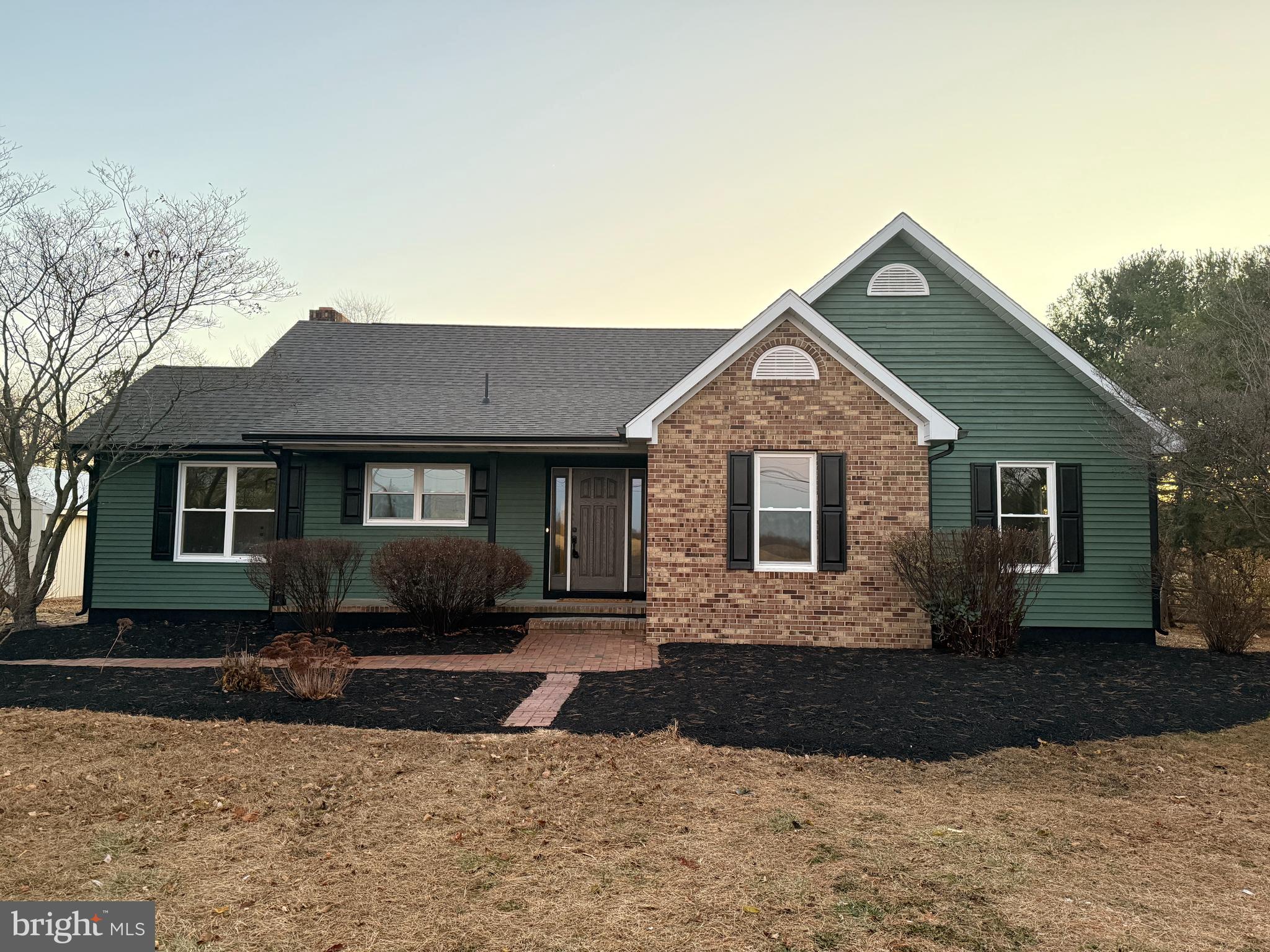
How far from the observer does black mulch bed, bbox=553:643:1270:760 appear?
641 cm

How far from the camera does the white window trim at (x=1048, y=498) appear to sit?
1184cm

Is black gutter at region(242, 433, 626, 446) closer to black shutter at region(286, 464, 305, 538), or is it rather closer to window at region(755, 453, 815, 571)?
black shutter at region(286, 464, 305, 538)

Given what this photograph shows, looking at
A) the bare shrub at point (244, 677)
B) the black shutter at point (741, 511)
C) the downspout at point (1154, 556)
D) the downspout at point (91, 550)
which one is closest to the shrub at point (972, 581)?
the black shutter at point (741, 511)

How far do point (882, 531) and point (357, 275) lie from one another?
2952cm

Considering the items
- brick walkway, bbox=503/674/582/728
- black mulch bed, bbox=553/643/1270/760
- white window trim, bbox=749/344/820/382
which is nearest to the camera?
black mulch bed, bbox=553/643/1270/760

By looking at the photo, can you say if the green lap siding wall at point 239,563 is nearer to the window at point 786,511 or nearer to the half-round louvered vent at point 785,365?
the window at point 786,511

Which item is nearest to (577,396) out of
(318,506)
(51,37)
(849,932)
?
(318,506)

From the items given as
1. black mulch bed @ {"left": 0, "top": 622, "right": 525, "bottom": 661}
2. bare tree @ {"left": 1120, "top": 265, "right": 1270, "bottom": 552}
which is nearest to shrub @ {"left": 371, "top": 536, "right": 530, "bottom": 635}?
black mulch bed @ {"left": 0, "top": 622, "right": 525, "bottom": 661}

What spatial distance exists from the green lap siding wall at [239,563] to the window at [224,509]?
235 millimetres

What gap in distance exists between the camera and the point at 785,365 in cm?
1053

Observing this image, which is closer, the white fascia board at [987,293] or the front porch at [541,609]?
the white fascia board at [987,293]

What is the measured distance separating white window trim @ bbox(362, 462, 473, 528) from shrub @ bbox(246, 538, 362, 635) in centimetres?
180

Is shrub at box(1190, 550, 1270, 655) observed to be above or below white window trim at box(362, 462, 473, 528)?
below

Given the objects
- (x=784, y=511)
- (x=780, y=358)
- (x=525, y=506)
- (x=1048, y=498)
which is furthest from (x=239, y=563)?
(x=1048, y=498)
